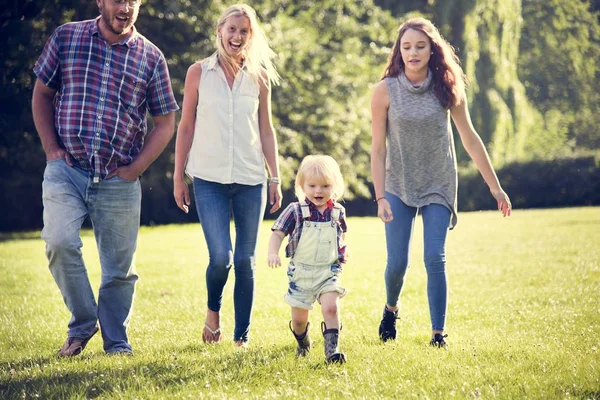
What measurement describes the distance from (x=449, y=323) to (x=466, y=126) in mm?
2151

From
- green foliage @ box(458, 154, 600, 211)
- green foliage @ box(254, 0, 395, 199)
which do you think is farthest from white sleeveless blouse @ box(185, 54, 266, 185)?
green foliage @ box(458, 154, 600, 211)

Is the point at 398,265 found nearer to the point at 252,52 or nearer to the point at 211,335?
the point at 211,335

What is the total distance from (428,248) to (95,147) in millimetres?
2340

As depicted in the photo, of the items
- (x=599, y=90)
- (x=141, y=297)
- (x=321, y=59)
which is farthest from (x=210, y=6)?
(x=599, y=90)

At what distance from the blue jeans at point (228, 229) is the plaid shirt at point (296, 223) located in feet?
1.40

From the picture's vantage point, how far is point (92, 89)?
5.74m

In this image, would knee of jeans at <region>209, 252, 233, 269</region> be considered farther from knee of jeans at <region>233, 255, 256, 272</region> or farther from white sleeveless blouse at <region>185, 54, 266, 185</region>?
white sleeveless blouse at <region>185, 54, 266, 185</region>

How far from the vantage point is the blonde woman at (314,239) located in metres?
5.58

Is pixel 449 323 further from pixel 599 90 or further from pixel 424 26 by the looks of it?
pixel 599 90

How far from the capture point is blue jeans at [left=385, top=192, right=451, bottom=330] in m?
6.06

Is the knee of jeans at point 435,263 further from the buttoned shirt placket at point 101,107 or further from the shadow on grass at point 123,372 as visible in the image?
the buttoned shirt placket at point 101,107

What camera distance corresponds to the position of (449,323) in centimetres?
774

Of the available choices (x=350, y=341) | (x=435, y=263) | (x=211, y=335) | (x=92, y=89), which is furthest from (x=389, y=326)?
(x=92, y=89)

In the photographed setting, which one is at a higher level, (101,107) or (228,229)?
(101,107)
